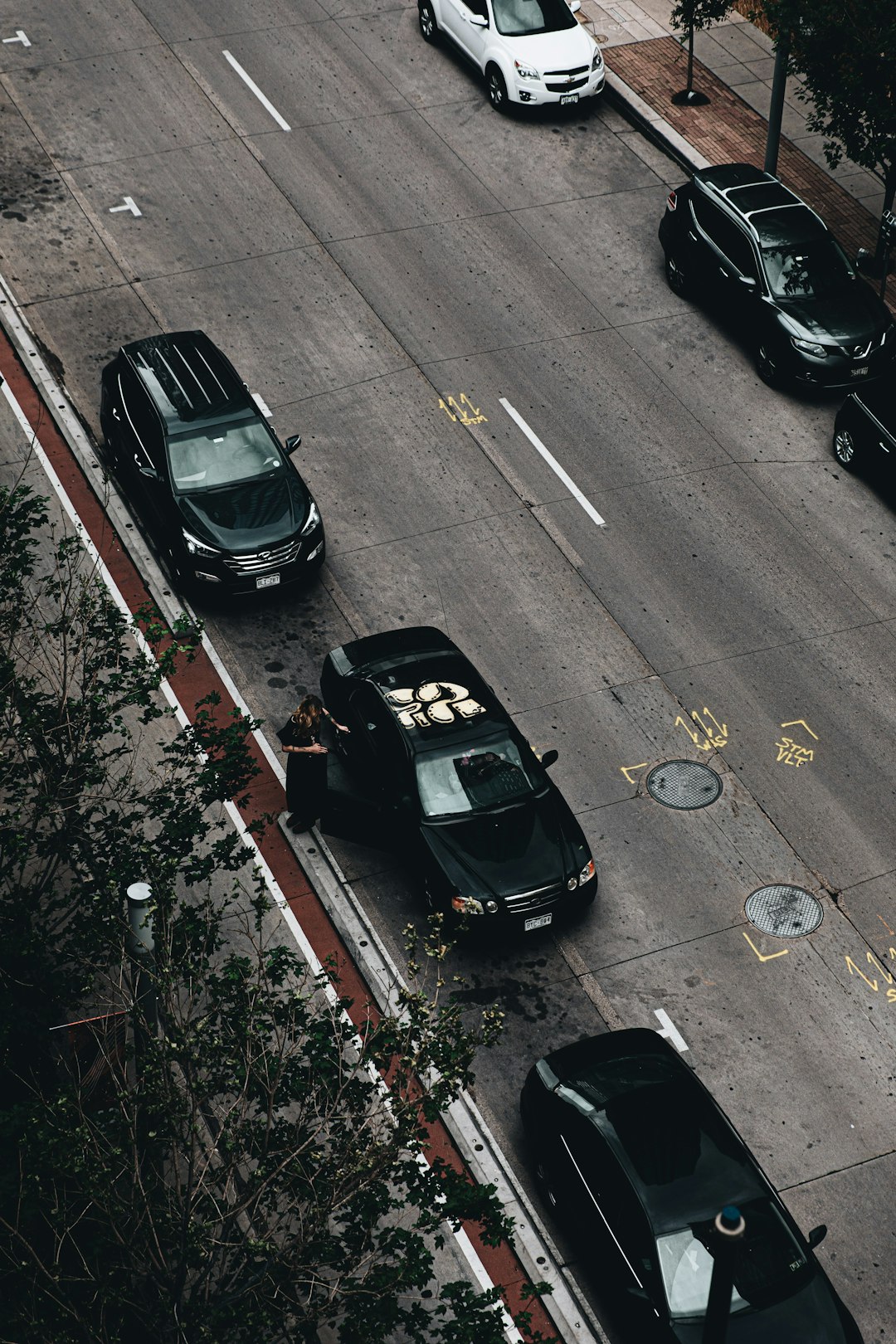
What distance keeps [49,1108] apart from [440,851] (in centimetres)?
637

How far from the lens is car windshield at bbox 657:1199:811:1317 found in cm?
1247

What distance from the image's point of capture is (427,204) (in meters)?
27.2

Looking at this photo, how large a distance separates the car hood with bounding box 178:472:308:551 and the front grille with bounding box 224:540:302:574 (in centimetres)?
10

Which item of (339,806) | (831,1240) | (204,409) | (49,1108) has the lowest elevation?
(831,1240)

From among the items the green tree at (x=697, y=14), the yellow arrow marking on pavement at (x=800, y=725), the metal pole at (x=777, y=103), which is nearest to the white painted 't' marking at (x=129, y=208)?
the green tree at (x=697, y=14)

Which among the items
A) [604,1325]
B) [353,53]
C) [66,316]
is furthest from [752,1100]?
[353,53]

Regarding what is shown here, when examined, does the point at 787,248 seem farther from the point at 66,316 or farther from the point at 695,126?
the point at 66,316

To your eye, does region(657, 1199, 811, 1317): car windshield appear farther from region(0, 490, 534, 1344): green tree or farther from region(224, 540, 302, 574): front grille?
region(224, 540, 302, 574): front grille

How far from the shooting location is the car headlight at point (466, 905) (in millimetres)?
15734

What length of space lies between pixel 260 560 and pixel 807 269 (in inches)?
398

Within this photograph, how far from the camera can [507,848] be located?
16141 millimetres

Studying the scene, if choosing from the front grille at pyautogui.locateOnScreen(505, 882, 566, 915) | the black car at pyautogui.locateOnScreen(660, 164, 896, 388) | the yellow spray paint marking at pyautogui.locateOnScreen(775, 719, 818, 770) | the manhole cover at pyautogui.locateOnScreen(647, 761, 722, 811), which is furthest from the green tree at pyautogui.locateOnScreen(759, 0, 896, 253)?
the front grille at pyautogui.locateOnScreen(505, 882, 566, 915)

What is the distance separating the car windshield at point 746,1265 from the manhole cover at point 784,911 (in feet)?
14.0

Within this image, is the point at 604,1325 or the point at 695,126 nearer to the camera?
the point at 604,1325
